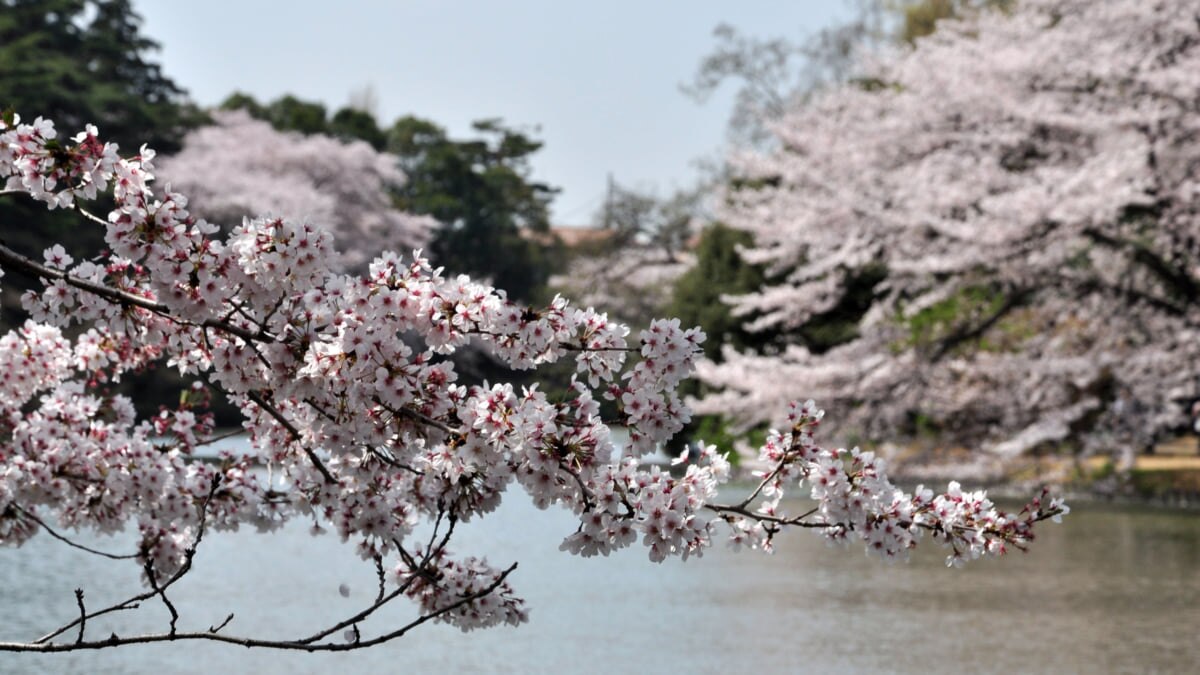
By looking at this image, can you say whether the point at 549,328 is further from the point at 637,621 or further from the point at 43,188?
the point at 637,621

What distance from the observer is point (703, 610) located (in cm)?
992

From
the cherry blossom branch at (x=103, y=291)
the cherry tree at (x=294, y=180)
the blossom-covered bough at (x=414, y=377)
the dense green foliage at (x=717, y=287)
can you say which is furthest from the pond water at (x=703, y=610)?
the cherry tree at (x=294, y=180)

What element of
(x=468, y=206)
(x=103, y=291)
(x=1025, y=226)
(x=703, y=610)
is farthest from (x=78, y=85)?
(x=103, y=291)

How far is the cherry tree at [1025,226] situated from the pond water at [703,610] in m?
3.07

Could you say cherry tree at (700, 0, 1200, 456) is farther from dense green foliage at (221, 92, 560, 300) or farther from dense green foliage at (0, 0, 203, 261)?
dense green foliage at (221, 92, 560, 300)

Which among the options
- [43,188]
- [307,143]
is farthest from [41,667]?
[307,143]

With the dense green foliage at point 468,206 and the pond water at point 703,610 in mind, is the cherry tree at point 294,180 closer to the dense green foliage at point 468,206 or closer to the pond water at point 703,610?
the dense green foliage at point 468,206

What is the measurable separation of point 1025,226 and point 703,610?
23.2ft

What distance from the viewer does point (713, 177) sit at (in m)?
40.5

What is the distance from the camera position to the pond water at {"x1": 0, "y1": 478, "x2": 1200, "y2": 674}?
795 cm

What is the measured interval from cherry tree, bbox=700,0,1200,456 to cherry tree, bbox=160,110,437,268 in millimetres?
18568

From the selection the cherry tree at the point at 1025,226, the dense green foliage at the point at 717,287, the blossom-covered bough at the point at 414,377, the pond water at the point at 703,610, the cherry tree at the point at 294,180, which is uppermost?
the cherry tree at the point at 294,180

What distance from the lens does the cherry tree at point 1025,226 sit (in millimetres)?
15953

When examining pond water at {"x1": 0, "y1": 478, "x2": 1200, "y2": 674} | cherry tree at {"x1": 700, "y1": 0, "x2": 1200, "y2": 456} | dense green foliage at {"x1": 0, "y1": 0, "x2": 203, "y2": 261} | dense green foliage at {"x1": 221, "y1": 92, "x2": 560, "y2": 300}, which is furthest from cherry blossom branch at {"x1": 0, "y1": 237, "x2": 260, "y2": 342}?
dense green foliage at {"x1": 221, "y1": 92, "x2": 560, "y2": 300}
